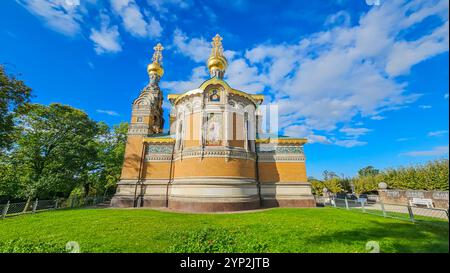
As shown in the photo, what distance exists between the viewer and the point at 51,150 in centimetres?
1838

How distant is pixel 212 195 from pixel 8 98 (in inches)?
614

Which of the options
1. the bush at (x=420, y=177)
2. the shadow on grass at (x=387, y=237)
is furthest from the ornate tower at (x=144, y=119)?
the bush at (x=420, y=177)

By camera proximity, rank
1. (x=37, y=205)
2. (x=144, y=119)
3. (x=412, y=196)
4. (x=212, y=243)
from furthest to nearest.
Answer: (x=144, y=119), (x=412, y=196), (x=37, y=205), (x=212, y=243)

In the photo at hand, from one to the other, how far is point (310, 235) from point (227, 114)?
→ 36.7 feet

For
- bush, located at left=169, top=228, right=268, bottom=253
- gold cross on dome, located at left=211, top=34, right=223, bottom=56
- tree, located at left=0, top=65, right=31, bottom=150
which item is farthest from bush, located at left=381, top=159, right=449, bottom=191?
tree, located at left=0, top=65, right=31, bottom=150

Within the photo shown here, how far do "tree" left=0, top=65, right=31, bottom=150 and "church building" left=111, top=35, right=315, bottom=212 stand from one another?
834cm

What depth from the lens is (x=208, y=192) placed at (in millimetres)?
14367

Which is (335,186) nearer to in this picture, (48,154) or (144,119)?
(144,119)

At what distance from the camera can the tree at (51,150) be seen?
55.5 ft

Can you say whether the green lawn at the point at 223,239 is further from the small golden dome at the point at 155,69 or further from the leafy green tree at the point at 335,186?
the leafy green tree at the point at 335,186

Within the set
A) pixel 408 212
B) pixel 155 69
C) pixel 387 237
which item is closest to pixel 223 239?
pixel 387 237

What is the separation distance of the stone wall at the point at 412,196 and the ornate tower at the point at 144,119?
24.3m
